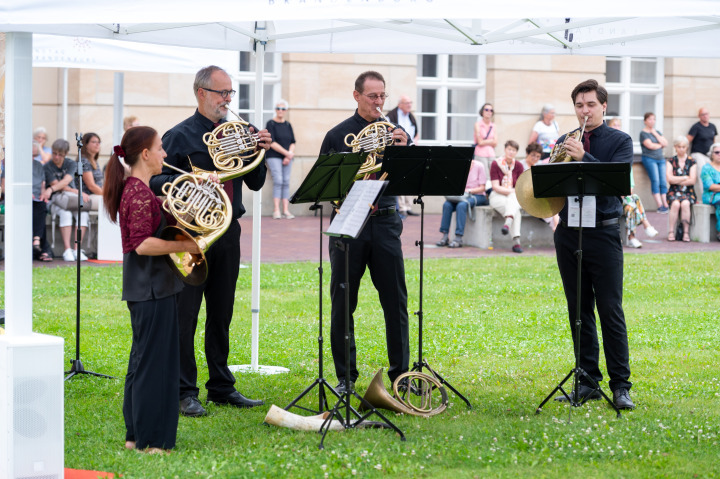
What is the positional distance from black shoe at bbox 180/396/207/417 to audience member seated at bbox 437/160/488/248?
9.42 metres

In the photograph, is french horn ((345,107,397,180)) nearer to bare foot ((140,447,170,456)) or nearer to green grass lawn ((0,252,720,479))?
green grass lawn ((0,252,720,479))

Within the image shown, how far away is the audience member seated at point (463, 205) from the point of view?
1591 cm

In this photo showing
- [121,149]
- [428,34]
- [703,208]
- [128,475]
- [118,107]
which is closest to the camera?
[128,475]

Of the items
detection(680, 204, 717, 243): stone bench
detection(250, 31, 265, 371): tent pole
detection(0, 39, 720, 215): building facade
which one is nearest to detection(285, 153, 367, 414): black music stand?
detection(250, 31, 265, 371): tent pole

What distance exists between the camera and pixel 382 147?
6918 millimetres

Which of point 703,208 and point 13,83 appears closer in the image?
point 13,83

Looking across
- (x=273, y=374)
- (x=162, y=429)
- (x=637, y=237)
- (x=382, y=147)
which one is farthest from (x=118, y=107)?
(x=637, y=237)

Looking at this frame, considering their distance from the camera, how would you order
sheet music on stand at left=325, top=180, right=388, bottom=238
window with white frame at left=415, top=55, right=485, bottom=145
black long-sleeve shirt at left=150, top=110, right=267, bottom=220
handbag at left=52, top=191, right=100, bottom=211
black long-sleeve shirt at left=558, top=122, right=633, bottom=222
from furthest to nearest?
1. window with white frame at left=415, top=55, right=485, bottom=145
2. handbag at left=52, top=191, right=100, bottom=211
3. black long-sleeve shirt at left=558, top=122, right=633, bottom=222
4. black long-sleeve shirt at left=150, top=110, right=267, bottom=220
5. sheet music on stand at left=325, top=180, right=388, bottom=238

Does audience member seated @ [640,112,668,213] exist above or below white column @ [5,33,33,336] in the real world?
above

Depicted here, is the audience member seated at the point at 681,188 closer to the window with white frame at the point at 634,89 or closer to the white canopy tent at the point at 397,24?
the window with white frame at the point at 634,89

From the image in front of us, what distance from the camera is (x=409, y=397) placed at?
682 cm

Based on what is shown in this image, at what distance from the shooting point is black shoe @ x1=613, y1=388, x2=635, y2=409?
6.88 metres

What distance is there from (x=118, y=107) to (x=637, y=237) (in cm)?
932

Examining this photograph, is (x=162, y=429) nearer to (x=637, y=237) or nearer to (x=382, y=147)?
(x=382, y=147)
